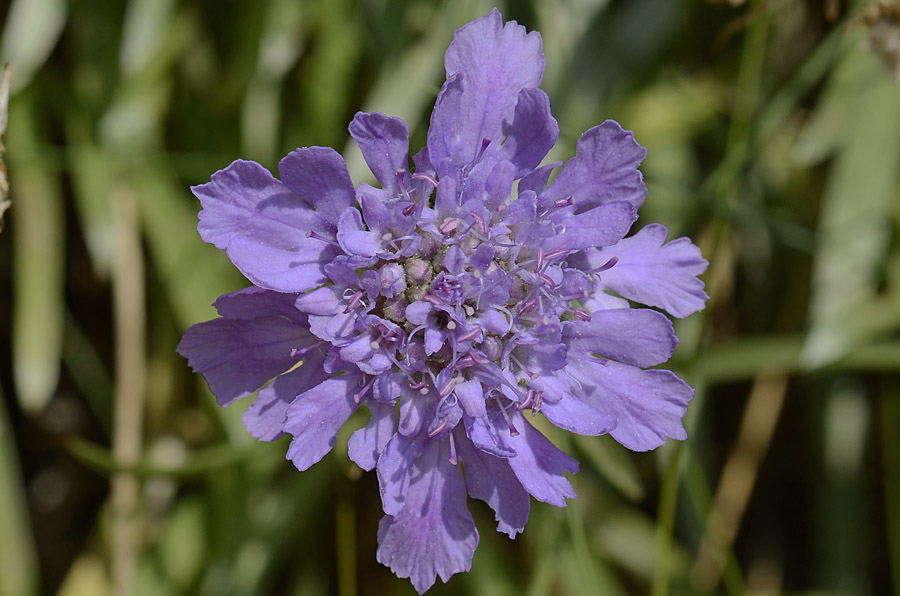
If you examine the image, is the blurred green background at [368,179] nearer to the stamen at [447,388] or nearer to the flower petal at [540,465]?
the flower petal at [540,465]

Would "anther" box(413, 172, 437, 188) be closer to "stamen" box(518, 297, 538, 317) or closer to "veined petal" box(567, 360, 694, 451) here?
"stamen" box(518, 297, 538, 317)

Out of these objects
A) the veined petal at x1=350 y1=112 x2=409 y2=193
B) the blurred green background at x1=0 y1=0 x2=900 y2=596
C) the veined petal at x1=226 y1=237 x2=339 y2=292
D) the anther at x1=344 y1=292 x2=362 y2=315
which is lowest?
the blurred green background at x1=0 y1=0 x2=900 y2=596

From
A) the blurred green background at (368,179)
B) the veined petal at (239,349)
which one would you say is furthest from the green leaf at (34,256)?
the veined petal at (239,349)

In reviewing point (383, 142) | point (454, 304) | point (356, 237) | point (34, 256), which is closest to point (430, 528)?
point (454, 304)

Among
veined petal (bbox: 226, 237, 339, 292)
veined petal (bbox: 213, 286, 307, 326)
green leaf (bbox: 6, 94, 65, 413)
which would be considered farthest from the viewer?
green leaf (bbox: 6, 94, 65, 413)

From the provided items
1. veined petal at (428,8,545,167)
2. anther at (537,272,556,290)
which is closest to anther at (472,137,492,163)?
veined petal at (428,8,545,167)
